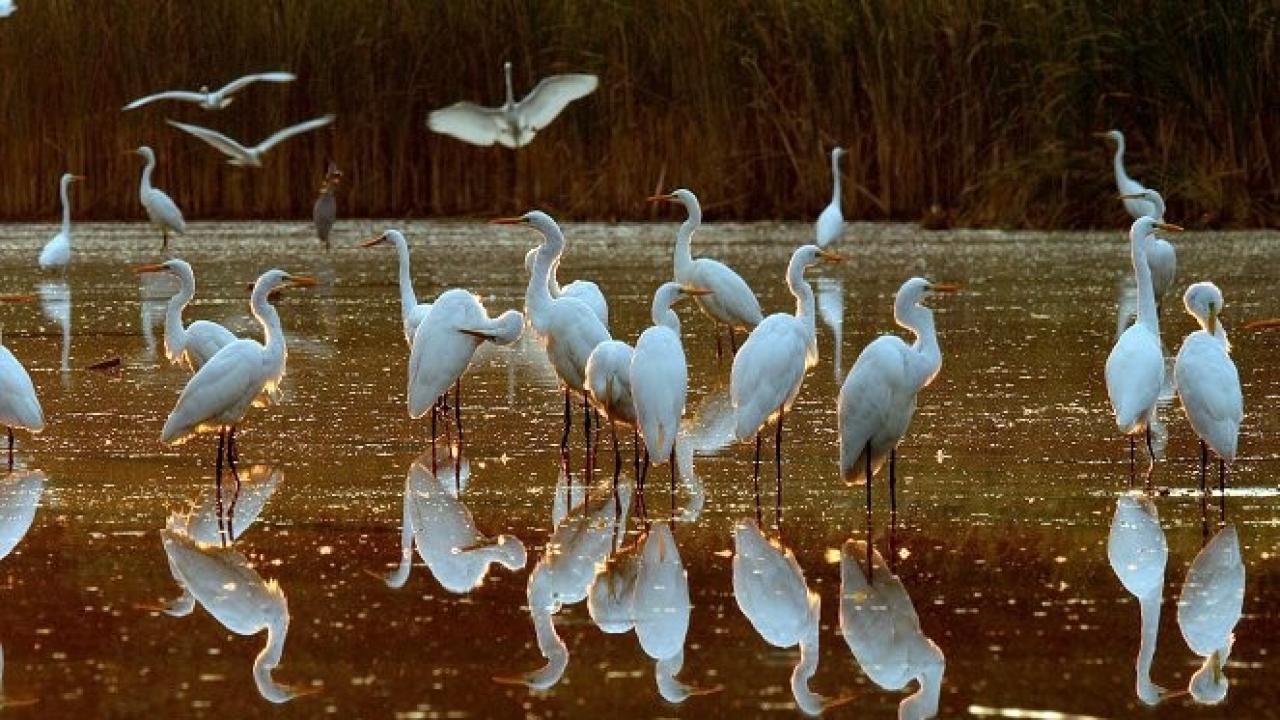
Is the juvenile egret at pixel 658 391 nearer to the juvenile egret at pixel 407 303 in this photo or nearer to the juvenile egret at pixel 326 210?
the juvenile egret at pixel 407 303

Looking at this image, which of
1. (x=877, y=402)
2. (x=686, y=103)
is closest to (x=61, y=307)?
(x=686, y=103)

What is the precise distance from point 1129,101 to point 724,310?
30.7ft

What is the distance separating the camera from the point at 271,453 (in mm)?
9367

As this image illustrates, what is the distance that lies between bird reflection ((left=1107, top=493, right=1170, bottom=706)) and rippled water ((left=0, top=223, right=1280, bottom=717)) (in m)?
0.02

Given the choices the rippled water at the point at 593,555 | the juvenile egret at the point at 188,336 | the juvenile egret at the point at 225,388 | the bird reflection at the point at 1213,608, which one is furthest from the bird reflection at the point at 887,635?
the juvenile egret at the point at 188,336

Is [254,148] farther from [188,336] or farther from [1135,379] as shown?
[1135,379]

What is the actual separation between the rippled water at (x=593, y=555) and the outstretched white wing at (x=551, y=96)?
831 cm

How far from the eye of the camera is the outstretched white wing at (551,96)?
21547mm

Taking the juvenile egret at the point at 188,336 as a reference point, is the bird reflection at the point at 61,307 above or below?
below

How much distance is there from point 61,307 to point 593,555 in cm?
1002

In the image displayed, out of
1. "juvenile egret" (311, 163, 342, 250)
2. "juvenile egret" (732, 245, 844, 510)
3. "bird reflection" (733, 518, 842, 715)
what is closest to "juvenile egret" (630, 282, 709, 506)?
"juvenile egret" (732, 245, 844, 510)

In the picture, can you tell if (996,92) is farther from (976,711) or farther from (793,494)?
(976,711)

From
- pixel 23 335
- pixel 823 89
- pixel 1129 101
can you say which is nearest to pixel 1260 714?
pixel 23 335

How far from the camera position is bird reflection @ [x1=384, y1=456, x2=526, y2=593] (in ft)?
22.9
